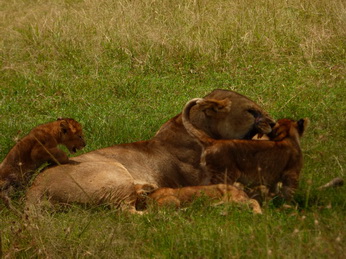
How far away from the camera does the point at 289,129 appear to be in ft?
20.6

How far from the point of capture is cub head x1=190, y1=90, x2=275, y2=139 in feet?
21.8

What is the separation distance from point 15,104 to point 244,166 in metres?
4.44

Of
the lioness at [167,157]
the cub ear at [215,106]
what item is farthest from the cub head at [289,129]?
the cub ear at [215,106]

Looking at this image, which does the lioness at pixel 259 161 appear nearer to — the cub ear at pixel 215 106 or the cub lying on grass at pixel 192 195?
the cub lying on grass at pixel 192 195

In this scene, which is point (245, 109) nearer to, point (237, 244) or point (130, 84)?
point (237, 244)

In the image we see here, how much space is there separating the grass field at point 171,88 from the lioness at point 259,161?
198mm

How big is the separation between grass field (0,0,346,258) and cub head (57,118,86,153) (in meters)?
0.45

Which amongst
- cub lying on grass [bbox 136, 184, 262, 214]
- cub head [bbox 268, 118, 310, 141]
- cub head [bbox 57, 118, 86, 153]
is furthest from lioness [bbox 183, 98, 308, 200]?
cub head [bbox 57, 118, 86, 153]

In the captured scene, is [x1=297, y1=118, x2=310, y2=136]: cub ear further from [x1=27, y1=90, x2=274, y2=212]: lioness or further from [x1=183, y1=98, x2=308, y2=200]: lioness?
[x1=27, y1=90, x2=274, y2=212]: lioness

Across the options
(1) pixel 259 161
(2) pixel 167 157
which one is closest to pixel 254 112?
(1) pixel 259 161

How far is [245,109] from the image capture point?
6.70m

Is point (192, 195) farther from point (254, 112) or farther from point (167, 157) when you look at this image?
point (254, 112)

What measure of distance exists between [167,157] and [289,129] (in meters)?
1.11

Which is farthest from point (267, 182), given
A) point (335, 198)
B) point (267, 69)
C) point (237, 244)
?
point (267, 69)
